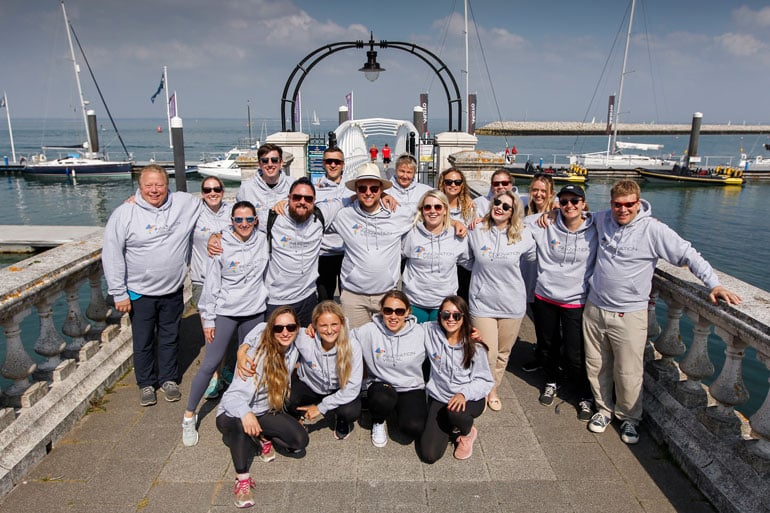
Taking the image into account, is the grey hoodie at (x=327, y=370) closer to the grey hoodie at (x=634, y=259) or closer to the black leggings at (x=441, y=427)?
the black leggings at (x=441, y=427)

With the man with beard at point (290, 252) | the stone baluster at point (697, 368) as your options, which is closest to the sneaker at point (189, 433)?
the man with beard at point (290, 252)

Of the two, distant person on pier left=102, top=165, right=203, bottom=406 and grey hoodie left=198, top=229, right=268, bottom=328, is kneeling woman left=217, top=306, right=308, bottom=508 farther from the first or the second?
distant person on pier left=102, top=165, right=203, bottom=406

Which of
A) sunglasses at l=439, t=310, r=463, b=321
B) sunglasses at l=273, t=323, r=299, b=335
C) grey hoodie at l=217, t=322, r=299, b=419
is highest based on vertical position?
sunglasses at l=439, t=310, r=463, b=321

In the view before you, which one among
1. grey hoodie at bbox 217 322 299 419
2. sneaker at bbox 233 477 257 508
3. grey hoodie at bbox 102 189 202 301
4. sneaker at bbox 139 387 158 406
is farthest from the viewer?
sneaker at bbox 139 387 158 406

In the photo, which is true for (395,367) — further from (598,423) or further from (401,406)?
(598,423)

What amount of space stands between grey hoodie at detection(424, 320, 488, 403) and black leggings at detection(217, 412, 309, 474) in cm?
99

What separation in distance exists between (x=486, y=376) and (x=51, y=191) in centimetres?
3958

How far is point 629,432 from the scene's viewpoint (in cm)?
354

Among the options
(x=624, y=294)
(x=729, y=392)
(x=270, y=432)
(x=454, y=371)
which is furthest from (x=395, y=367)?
(x=729, y=392)

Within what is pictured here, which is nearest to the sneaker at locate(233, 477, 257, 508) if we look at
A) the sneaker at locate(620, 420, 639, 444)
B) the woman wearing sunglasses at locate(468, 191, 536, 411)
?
the woman wearing sunglasses at locate(468, 191, 536, 411)

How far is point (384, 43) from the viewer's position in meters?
11.1

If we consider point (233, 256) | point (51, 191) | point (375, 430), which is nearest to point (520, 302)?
point (375, 430)

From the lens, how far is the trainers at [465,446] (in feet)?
11.1

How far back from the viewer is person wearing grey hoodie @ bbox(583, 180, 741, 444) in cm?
332
